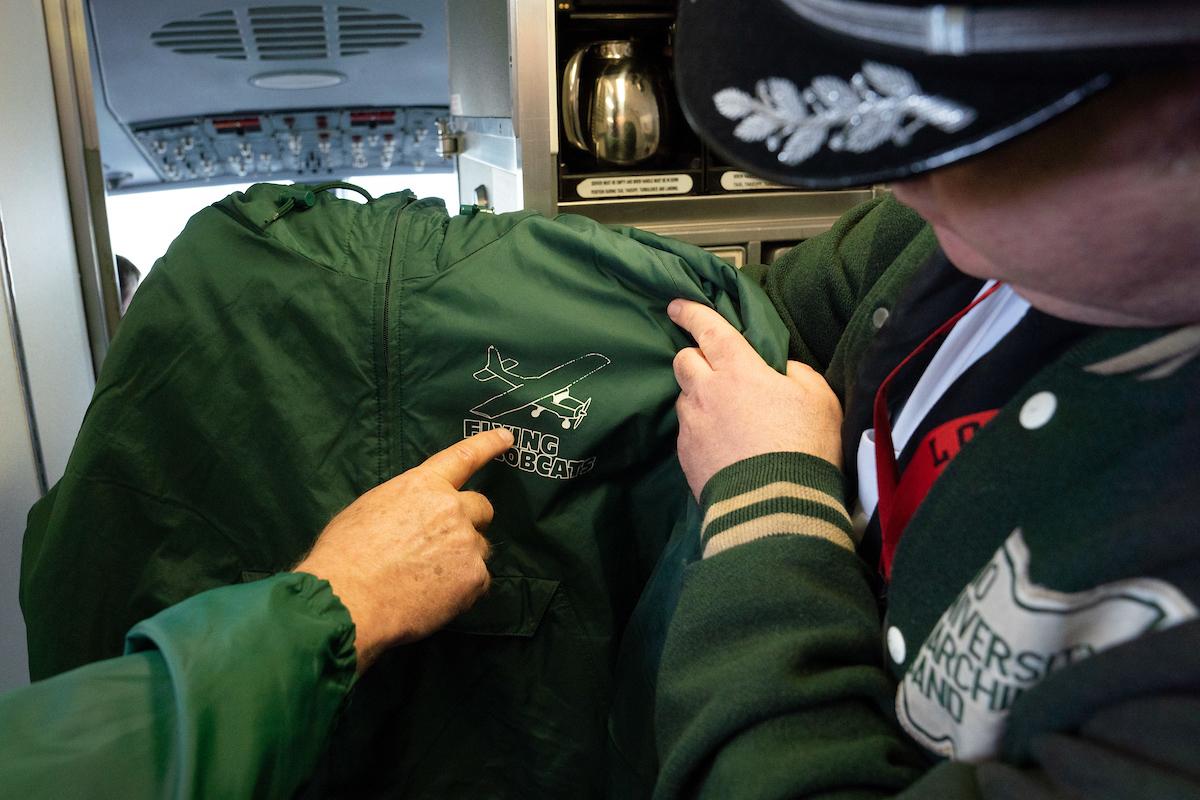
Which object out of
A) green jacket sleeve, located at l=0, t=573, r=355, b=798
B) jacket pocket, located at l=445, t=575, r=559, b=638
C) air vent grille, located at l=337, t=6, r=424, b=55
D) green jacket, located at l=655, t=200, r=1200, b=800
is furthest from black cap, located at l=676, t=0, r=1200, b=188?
air vent grille, located at l=337, t=6, r=424, b=55

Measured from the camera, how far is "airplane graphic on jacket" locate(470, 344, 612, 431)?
3.15 feet

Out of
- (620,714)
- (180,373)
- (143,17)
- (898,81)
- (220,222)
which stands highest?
(143,17)

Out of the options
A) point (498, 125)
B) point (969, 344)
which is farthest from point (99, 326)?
point (969, 344)

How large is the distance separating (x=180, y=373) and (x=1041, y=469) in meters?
0.88

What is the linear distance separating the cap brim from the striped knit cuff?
0.34 metres

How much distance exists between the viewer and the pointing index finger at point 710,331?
0.90 m

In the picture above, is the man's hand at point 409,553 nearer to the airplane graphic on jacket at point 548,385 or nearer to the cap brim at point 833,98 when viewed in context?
the airplane graphic on jacket at point 548,385

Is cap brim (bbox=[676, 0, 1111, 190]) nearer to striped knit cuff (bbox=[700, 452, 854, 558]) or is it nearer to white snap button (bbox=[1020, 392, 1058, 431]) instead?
white snap button (bbox=[1020, 392, 1058, 431])

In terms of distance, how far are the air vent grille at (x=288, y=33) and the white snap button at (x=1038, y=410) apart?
2308 millimetres

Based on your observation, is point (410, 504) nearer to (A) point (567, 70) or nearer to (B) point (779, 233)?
(A) point (567, 70)

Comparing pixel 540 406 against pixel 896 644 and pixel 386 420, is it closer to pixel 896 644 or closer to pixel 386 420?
pixel 386 420

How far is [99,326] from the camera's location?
1431 mm

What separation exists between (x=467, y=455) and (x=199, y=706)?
1.21ft

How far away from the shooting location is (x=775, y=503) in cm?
74
